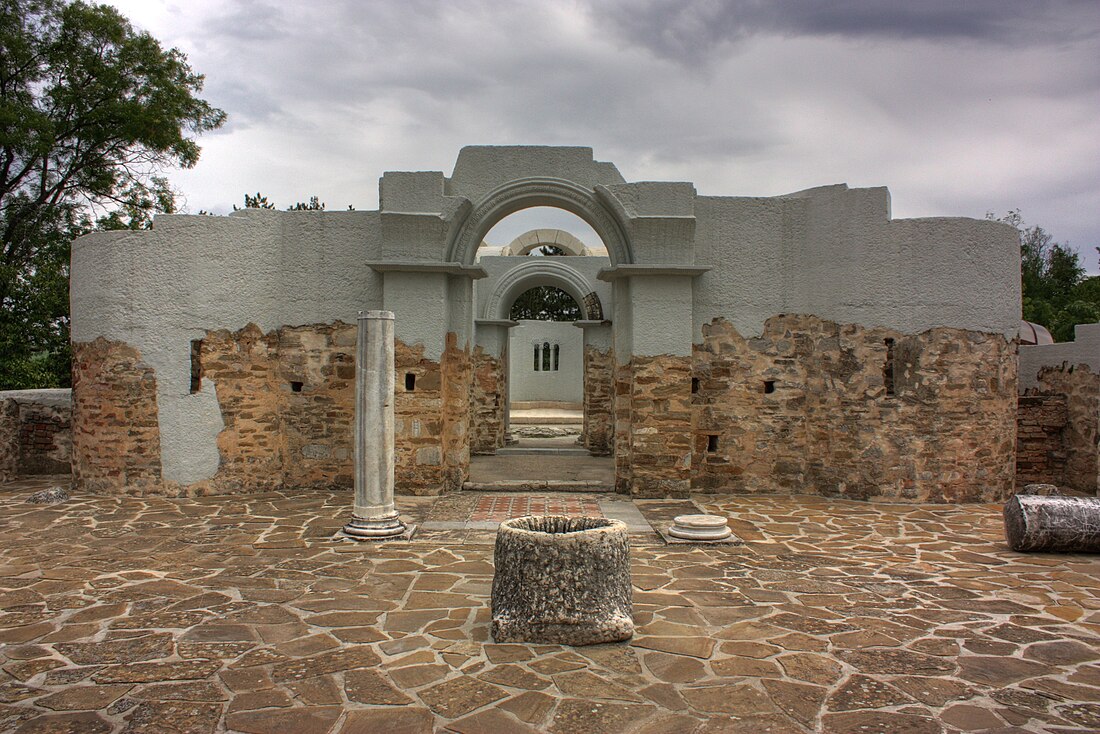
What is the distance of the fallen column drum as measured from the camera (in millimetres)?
6668

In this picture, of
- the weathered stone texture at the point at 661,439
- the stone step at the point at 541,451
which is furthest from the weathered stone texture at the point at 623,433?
the stone step at the point at 541,451

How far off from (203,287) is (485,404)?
582cm

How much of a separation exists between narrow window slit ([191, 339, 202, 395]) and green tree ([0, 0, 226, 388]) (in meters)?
7.94

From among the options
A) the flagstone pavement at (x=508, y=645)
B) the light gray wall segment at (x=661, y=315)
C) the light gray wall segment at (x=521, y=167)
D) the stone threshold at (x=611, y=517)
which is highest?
the light gray wall segment at (x=521, y=167)

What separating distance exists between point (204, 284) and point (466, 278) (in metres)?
3.48

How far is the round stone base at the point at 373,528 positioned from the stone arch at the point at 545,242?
11.0 m

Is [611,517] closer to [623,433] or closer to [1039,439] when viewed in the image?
[623,433]

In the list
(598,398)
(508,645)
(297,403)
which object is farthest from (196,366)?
(598,398)

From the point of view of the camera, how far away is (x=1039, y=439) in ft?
34.7

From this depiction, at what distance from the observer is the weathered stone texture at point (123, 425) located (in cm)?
907

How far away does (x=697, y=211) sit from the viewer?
9.72 m

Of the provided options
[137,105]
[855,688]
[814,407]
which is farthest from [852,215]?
[137,105]

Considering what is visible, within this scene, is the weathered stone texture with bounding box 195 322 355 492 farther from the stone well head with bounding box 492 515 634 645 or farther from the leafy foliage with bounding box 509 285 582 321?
the leafy foliage with bounding box 509 285 582 321

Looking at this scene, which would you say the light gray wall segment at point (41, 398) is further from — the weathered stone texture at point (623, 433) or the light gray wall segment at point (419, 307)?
the weathered stone texture at point (623, 433)
